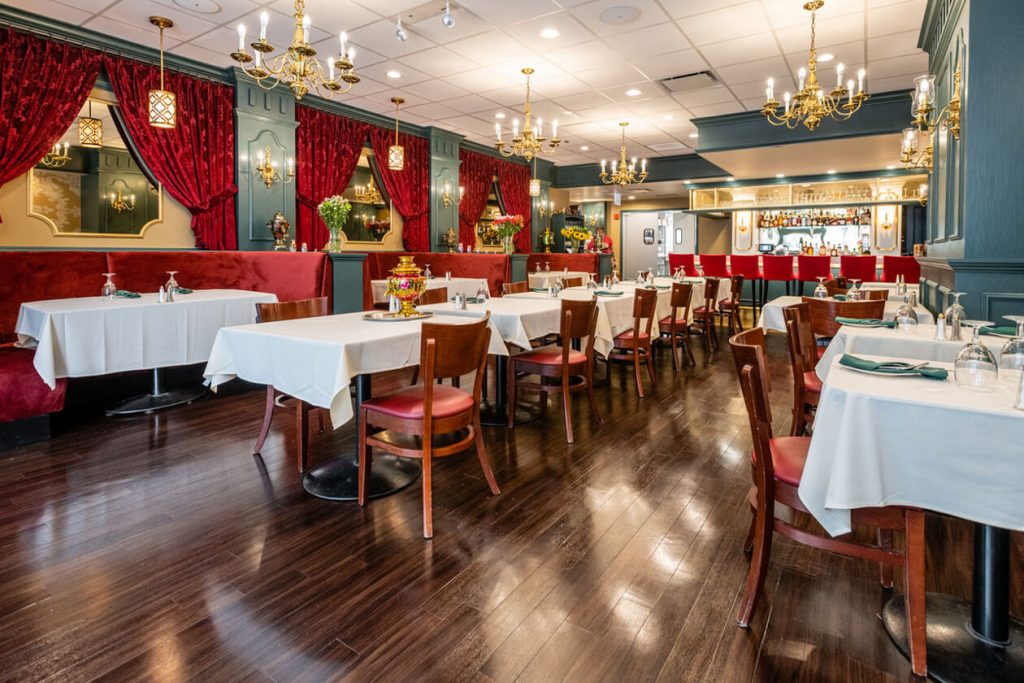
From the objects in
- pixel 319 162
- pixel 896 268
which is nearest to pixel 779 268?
pixel 896 268

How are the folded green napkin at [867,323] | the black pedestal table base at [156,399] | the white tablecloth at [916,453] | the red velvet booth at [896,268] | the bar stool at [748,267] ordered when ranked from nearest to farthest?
the white tablecloth at [916,453] → the folded green napkin at [867,323] → the black pedestal table base at [156,399] → the red velvet booth at [896,268] → the bar stool at [748,267]

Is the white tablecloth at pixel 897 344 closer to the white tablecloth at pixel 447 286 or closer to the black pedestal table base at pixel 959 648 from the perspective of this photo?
the black pedestal table base at pixel 959 648

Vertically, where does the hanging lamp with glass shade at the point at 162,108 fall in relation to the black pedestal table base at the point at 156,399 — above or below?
above

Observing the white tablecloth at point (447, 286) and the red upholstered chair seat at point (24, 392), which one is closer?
the red upholstered chair seat at point (24, 392)

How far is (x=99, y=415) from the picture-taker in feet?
13.9

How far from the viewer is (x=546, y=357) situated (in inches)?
151

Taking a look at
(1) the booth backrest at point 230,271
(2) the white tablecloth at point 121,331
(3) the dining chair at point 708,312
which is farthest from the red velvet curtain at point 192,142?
(3) the dining chair at point 708,312

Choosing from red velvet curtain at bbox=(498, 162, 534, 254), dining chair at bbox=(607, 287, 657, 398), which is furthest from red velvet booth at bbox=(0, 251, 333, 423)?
red velvet curtain at bbox=(498, 162, 534, 254)

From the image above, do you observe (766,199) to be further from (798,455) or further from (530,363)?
(798,455)

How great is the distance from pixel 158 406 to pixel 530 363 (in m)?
2.91

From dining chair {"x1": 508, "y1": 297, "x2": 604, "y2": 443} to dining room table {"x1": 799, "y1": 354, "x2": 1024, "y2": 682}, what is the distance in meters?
2.02

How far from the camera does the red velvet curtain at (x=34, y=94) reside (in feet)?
16.9

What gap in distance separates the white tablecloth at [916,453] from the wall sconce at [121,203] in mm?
7374

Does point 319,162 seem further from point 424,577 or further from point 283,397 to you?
point 424,577
